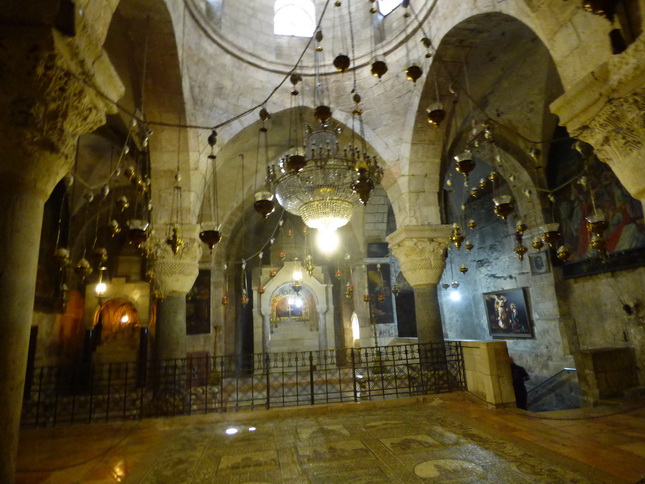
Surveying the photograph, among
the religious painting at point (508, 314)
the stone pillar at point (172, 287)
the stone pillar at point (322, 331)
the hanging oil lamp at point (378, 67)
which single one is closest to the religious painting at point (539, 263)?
the religious painting at point (508, 314)

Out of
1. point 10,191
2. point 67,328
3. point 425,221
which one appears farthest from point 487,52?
point 67,328

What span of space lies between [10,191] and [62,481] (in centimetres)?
265

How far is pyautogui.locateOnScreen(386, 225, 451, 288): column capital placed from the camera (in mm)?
7492

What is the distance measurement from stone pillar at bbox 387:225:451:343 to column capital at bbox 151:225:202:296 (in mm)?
4112

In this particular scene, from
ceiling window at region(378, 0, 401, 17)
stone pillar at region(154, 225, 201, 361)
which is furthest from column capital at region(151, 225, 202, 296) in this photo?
ceiling window at region(378, 0, 401, 17)

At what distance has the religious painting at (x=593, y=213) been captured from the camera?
7410 millimetres

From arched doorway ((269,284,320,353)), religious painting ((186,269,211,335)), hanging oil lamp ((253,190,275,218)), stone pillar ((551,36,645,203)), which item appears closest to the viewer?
stone pillar ((551,36,645,203))

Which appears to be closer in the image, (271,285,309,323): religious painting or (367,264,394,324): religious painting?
(367,264,394,324): religious painting

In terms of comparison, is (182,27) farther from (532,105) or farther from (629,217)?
(629,217)

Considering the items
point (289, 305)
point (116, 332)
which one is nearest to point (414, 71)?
point (289, 305)

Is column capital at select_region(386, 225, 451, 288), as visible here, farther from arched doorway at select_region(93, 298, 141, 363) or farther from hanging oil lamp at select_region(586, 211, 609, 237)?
arched doorway at select_region(93, 298, 141, 363)

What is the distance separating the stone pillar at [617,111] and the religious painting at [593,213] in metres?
3.77

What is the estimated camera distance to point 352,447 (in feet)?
12.7

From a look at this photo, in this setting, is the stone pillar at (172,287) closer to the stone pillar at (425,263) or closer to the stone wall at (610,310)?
the stone pillar at (425,263)
